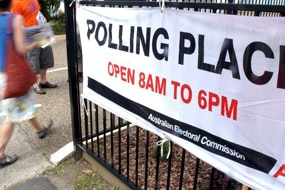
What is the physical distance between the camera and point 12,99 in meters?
2.89

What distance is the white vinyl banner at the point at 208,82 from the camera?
1.39m

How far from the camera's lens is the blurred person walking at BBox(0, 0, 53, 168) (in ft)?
8.41

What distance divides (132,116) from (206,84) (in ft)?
2.51

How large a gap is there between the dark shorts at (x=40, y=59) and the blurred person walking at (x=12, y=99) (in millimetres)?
1511

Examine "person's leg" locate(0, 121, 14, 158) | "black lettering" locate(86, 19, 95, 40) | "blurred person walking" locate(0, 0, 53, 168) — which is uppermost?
"black lettering" locate(86, 19, 95, 40)

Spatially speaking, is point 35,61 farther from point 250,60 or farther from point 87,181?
point 250,60

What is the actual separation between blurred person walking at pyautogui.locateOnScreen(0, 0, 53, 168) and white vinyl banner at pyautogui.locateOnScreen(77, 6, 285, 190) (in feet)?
2.48

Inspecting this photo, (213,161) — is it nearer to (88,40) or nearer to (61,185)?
(88,40)

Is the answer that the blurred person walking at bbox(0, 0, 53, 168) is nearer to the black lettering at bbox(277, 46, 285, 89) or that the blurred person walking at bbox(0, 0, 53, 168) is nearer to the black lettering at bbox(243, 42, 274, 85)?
the black lettering at bbox(243, 42, 274, 85)

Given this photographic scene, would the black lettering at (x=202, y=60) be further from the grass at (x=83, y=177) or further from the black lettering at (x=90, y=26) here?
the grass at (x=83, y=177)

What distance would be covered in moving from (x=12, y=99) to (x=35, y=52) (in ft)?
6.45

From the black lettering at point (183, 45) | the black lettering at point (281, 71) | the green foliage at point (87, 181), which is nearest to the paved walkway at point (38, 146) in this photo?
the green foliage at point (87, 181)

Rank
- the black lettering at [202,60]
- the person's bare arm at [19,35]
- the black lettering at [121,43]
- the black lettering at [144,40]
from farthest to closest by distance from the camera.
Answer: the person's bare arm at [19,35] < the black lettering at [121,43] < the black lettering at [144,40] < the black lettering at [202,60]

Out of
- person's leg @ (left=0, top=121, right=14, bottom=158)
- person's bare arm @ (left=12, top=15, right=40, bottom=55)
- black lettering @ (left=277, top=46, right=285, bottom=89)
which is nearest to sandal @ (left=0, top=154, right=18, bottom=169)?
person's leg @ (left=0, top=121, right=14, bottom=158)
